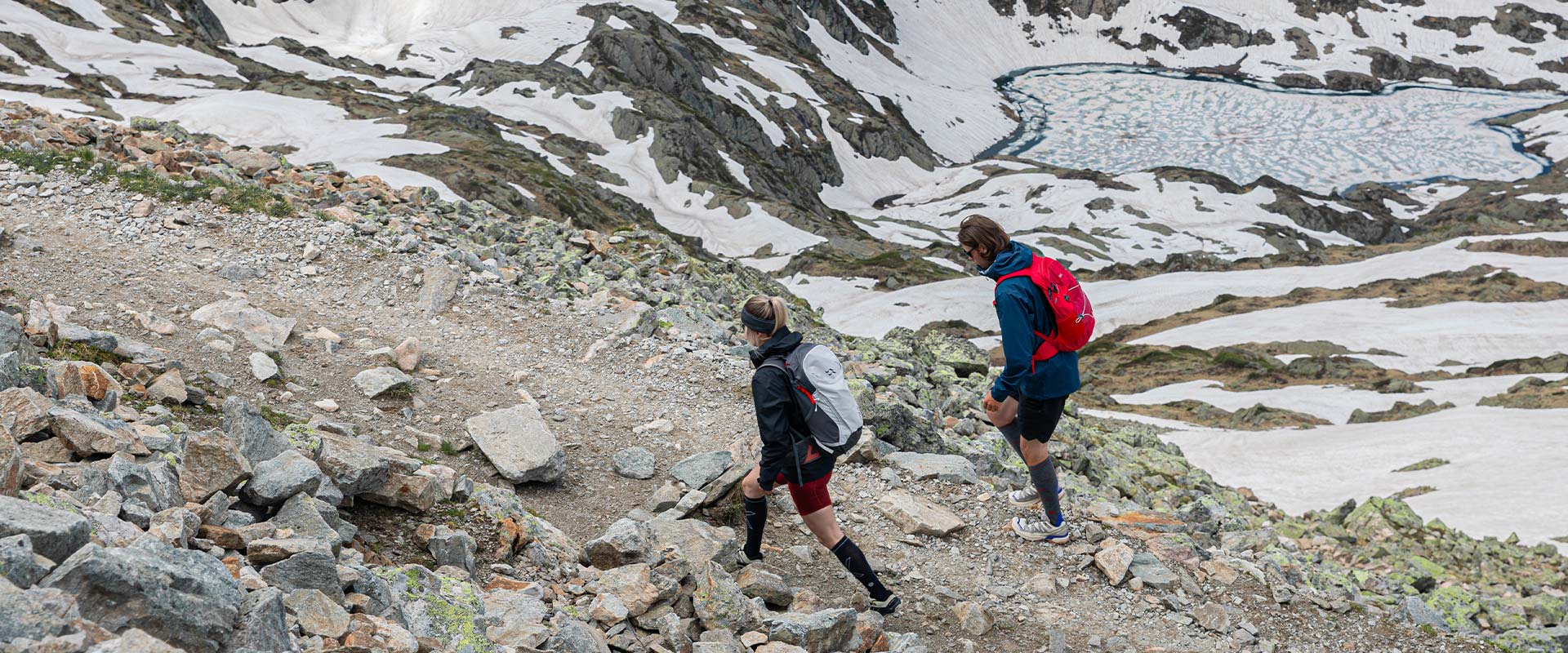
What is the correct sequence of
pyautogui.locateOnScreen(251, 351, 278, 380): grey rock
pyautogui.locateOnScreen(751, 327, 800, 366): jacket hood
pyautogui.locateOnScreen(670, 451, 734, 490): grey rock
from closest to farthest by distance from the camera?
pyautogui.locateOnScreen(751, 327, 800, 366): jacket hood < pyautogui.locateOnScreen(670, 451, 734, 490): grey rock < pyautogui.locateOnScreen(251, 351, 278, 380): grey rock

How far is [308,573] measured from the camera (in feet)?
16.6

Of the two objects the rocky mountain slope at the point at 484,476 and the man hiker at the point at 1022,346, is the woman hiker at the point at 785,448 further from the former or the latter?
the man hiker at the point at 1022,346

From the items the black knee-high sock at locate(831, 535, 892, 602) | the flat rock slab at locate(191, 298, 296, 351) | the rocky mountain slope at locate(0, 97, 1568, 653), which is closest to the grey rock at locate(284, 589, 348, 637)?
the rocky mountain slope at locate(0, 97, 1568, 653)

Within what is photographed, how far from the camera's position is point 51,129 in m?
17.6

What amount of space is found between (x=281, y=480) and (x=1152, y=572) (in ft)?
26.0

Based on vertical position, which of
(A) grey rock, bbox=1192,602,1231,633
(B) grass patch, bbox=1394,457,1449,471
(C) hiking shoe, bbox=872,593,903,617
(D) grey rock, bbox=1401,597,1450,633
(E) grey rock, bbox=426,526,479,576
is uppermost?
(E) grey rock, bbox=426,526,479,576

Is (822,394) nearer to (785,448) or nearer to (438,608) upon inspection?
(785,448)

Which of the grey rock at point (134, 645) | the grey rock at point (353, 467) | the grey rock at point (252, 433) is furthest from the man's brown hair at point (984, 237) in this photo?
the grey rock at point (134, 645)

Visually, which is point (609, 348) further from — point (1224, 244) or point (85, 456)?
point (1224, 244)

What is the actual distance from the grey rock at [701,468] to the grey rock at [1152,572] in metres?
4.28

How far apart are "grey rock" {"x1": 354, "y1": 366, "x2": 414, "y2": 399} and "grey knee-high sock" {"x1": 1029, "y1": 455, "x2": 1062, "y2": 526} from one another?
7.37m

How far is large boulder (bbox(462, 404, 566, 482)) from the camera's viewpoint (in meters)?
9.30

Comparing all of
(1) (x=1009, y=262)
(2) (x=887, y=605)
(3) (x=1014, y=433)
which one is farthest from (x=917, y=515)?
(1) (x=1009, y=262)

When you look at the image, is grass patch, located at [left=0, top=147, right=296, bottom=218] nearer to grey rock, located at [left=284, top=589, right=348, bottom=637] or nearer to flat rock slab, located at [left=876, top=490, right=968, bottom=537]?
flat rock slab, located at [left=876, top=490, right=968, bottom=537]
